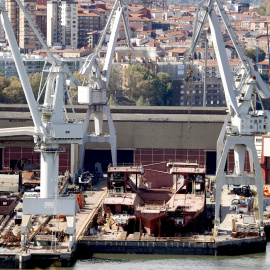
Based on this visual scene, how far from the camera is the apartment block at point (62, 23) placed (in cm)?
15062

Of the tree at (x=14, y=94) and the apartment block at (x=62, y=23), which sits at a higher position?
the apartment block at (x=62, y=23)

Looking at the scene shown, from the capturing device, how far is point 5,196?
177 ft

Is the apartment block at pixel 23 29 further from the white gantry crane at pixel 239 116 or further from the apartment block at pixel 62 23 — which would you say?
the white gantry crane at pixel 239 116

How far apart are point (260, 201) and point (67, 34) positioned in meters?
104

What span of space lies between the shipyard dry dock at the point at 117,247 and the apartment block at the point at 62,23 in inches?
4052

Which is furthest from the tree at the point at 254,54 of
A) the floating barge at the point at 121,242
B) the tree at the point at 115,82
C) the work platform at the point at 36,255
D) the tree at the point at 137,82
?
the work platform at the point at 36,255

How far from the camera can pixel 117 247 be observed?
46.4 m

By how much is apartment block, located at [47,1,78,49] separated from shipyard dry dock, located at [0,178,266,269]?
10293 cm

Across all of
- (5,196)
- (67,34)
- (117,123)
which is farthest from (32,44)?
(5,196)

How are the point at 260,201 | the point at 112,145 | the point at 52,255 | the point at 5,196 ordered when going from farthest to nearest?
1. the point at 112,145
2. the point at 5,196
3. the point at 260,201
4. the point at 52,255

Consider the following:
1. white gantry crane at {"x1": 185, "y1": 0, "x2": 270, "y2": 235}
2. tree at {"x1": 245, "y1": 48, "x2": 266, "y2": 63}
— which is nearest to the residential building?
tree at {"x1": 245, "y1": 48, "x2": 266, "y2": 63}

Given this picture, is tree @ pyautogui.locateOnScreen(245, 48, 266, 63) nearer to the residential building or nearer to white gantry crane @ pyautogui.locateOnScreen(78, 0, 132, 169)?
the residential building

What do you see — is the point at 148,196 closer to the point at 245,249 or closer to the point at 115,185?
the point at 115,185

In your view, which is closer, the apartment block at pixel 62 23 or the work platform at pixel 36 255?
the work platform at pixel 36 255
